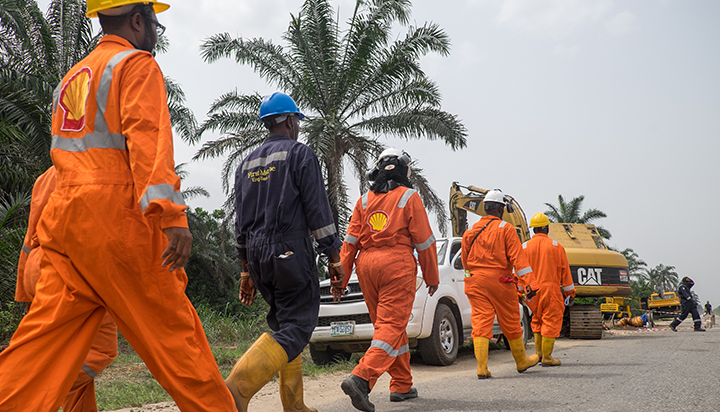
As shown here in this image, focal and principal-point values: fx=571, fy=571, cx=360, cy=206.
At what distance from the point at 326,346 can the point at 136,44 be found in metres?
5.96

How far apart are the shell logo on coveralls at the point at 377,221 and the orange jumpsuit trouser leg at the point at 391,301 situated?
193mm

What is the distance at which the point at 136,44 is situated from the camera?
8.45 feet

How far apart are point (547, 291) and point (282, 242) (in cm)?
503

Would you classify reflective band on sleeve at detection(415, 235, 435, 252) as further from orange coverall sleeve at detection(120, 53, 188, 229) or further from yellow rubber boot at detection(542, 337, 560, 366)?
yellow rubber boot at detection(542, 337, 560, 366)

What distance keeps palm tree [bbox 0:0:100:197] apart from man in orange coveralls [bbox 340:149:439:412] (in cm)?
953

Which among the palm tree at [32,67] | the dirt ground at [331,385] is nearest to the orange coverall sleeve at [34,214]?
the dirt ground at [331,385]

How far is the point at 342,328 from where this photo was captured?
726 cm

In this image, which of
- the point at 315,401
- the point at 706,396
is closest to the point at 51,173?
the point at 315,401

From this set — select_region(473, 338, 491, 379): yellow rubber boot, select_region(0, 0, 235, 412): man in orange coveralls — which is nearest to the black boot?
select_region(0, 0, 235, 412): man in orange coveralls

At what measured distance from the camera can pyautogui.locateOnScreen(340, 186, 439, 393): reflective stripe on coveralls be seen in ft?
15.1

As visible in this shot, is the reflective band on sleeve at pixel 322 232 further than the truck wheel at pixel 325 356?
No

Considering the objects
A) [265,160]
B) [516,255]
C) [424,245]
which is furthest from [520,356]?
[265,160]

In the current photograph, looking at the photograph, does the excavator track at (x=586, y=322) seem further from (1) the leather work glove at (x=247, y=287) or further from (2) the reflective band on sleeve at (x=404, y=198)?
(1) the leather work glove at (x=247, y=287)

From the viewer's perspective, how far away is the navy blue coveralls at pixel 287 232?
342 cm
